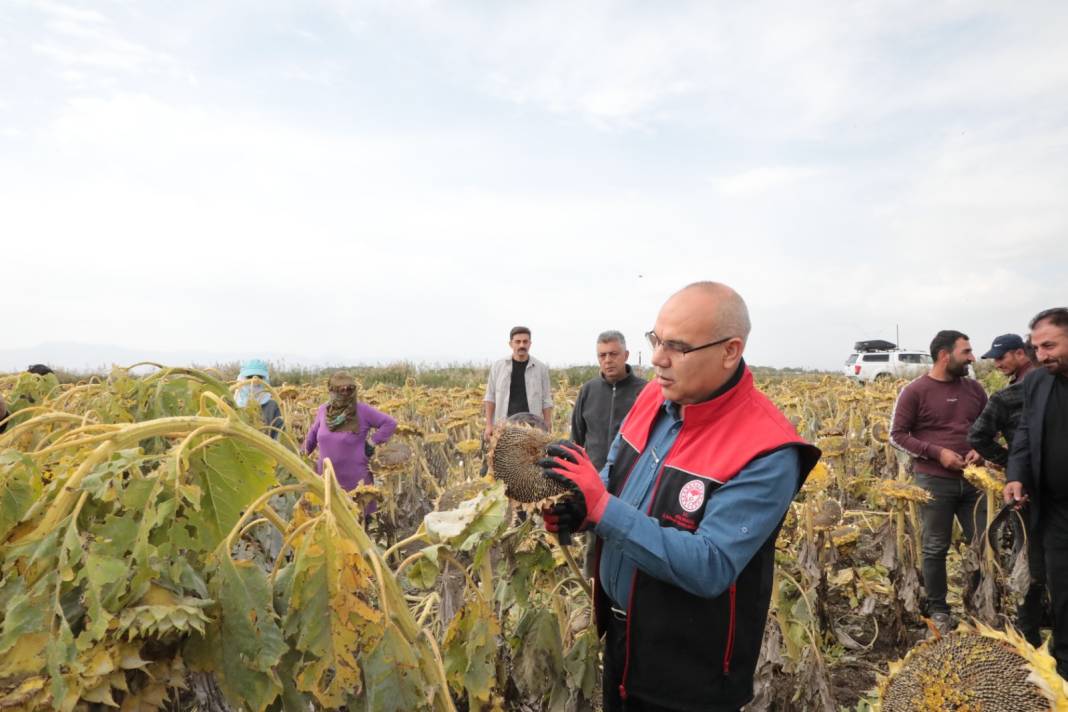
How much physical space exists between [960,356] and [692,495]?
4.00 metres

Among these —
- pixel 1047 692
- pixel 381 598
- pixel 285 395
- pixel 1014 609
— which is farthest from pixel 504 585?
pixel 285 395

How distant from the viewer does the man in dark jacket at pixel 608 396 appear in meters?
5.48

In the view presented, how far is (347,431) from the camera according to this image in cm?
604

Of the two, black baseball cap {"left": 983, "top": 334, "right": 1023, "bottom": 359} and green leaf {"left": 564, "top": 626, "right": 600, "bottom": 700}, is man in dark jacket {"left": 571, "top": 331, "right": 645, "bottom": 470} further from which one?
green leaf {"left": 564, "top": 626, "right": 600, "bottom": 700}

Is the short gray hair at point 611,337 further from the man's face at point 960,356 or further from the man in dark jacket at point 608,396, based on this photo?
the man's face at point 960,356

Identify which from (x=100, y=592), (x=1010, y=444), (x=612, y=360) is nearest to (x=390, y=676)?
(x=100, y=592)

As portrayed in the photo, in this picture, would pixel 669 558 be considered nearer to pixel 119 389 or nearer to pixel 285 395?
pixel 119 389

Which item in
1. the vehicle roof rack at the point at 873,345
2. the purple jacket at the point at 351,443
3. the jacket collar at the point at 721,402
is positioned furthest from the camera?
the vehicle roof rack at the point at 873,345

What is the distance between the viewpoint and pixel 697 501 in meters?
1.95

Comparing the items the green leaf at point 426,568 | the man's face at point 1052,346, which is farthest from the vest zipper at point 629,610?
the man's face at point 1052,346

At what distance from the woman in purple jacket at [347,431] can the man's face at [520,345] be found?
4.56 feet

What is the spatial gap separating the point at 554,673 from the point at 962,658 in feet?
4.03

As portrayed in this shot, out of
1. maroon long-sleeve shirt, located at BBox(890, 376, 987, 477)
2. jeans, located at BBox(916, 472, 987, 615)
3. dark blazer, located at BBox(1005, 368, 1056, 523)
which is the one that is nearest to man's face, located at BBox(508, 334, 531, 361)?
maroon long-sleeve shirt, located at BBox(890, 376, 987, 477)

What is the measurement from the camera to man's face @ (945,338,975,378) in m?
5.07
